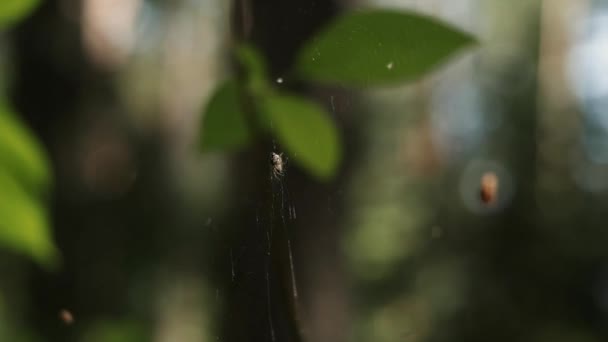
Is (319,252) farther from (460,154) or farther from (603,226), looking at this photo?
(603,226)

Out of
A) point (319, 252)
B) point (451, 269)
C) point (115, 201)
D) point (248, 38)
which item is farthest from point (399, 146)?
point (248, 38)

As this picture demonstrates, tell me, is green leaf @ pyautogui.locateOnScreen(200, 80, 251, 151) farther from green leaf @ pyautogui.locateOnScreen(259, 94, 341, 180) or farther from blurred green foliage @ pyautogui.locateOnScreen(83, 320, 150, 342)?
blurred green foliage @ pyautogui.locateOnScreen(83, 320, 150, 342)

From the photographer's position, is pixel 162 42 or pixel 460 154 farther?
pixel 460 154

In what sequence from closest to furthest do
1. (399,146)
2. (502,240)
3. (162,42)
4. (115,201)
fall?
1. (115,201)
2. (162,42)
3. (399,146)
4. (502,240)

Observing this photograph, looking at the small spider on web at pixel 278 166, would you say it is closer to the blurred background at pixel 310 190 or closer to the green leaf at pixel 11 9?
the blurred background at pixel 310 190

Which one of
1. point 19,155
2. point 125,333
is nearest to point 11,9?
point 19,155

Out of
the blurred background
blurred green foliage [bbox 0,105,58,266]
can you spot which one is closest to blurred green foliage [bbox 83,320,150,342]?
the blurred background

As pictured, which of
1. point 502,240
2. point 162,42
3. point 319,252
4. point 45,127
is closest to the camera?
point 319,252
